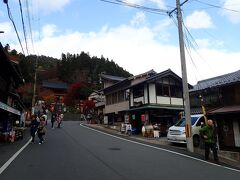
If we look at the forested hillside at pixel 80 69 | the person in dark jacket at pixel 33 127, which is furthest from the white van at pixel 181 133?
the forested hillside at pixel 80 69

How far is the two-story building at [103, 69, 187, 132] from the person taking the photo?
30.9 m

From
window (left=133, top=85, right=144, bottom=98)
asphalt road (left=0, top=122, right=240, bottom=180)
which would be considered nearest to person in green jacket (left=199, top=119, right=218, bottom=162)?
asphalt road (left=0, top=122, right=240, bottom=180)

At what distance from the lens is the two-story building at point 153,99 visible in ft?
101

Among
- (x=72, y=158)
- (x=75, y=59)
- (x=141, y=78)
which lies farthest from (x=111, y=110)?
(x=75, y=59)

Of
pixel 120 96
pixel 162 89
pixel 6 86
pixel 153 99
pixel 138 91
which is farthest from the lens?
pixel 120 96

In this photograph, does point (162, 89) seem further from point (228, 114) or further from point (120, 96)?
point (228, 114)

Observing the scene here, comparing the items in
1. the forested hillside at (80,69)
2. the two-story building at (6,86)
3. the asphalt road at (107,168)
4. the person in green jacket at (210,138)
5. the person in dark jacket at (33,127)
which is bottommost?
the asphalt road at (107,168)

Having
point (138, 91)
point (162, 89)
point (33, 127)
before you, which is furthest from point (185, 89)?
point (138, 91)

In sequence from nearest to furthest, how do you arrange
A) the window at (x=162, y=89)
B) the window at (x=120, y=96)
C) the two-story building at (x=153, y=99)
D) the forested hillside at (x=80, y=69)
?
the two-story building at (x=153, y=99) → the window at (x=162, y=89) → the window at (x=120, y=96) → the forested hillside at (x=80, y=69)

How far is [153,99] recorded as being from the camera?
3083 cm

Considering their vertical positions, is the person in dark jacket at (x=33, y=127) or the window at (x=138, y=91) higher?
the window at (x=138, y=91)

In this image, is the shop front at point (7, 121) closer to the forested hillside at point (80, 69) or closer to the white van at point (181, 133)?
the white van at point (181, 133)

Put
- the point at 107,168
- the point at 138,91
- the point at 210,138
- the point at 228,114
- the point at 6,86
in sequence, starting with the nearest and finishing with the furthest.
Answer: the point at 107,168
the point at 210,138
the point at 228,114
the point at 6,86
the point at 138,91

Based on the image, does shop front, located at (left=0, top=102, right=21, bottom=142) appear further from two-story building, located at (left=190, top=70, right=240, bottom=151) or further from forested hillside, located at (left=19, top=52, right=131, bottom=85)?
forested hillside, located at (left=19, top=52, right=131, bottom=85)
